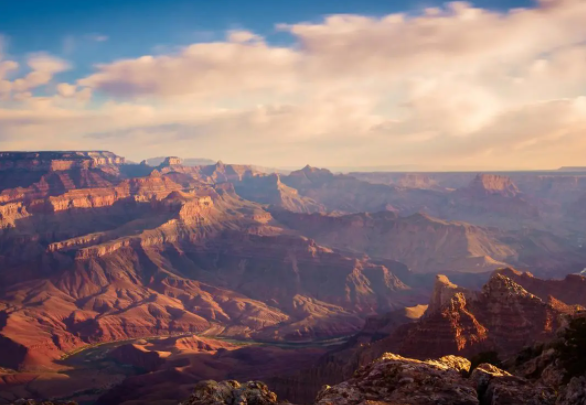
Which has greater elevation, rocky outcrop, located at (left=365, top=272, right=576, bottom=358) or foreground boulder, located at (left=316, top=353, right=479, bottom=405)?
foreground boulder, located at (left=316, top=353, right=479, bottom=405)

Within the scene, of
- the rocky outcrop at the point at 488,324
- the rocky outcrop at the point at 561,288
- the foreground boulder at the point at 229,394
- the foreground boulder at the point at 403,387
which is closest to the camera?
the foreground boulder at the point at 403,387

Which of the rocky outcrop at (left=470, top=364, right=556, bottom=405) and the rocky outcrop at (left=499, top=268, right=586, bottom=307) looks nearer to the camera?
the rocky outcrop at (left=470, top=364, right=556, bottom=405)

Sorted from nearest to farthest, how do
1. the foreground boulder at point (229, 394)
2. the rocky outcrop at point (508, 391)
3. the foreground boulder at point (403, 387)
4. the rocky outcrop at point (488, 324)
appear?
the rocky outcrop at point (508, 391), the foreground boulder at point (403, 387), the foreground boulder at point (229, 394), the rocky outcrop at point (488, 324)

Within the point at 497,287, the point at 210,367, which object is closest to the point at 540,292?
the point at 497,287

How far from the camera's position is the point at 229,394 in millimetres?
21344

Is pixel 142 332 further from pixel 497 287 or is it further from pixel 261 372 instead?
pixel 497 287

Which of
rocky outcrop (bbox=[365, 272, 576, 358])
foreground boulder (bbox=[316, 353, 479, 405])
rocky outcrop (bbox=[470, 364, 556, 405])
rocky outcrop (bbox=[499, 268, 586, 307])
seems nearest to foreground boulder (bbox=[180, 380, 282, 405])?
foreground boulder (bbox=[316, 353, 479, 405])

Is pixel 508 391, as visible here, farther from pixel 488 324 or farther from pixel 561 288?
pixel 561 288

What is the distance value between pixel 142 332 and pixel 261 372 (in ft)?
236

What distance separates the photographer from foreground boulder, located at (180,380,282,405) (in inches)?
810

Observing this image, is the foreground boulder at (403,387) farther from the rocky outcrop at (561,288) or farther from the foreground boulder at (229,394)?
the rocky outcrop at (561,288)

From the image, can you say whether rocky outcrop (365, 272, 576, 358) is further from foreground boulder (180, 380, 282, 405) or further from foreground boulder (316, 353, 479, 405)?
foreground boulder (180, 380, 282, 405)

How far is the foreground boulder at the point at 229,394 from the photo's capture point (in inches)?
810

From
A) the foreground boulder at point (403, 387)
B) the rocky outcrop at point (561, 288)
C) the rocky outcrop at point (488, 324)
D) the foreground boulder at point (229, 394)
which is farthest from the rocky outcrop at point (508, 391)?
the rocky outcrop at point (561, 288)
